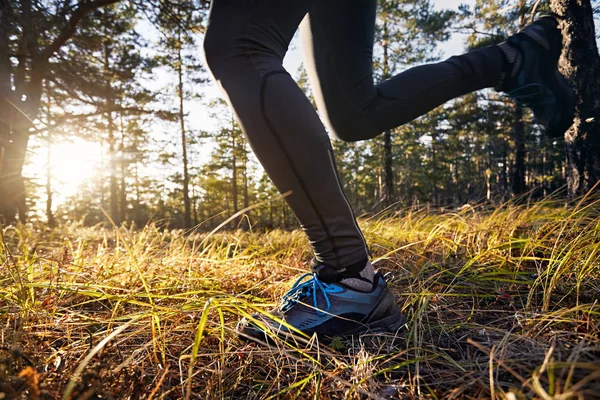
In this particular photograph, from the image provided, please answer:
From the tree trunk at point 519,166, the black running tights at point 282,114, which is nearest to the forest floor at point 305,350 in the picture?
the black running tights at point 282,114

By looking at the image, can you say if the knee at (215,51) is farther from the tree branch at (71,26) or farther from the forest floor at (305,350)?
the tree branch at (71,26)

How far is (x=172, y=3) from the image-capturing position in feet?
14.2

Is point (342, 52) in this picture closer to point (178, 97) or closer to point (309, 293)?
point (309, 293)

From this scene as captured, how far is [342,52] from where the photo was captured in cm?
113

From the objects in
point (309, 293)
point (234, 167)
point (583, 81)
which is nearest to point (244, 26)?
point (309, 293)

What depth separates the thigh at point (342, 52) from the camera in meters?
1.09

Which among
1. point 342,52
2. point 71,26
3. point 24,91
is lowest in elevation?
point 342,52

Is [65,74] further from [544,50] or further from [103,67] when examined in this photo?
[544,50]

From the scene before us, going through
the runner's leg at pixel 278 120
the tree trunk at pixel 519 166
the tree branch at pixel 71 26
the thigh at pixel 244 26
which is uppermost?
the tree branch at pixel 71 26

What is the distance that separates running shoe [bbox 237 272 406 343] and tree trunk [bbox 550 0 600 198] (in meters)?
2.00

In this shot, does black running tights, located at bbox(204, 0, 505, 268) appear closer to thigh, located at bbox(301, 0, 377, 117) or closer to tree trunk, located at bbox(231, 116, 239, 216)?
thigh, located at bbox(301, 0, 377, 117)

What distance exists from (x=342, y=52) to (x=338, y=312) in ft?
2.93

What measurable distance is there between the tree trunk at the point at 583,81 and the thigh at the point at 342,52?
179 centimetres

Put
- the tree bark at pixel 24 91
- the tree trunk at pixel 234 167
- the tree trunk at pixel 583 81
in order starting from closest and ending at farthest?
the tree trunk at pixel 583 81 < the tree bark at pixel 24 91 < the tree trunk at pixel 234 167
